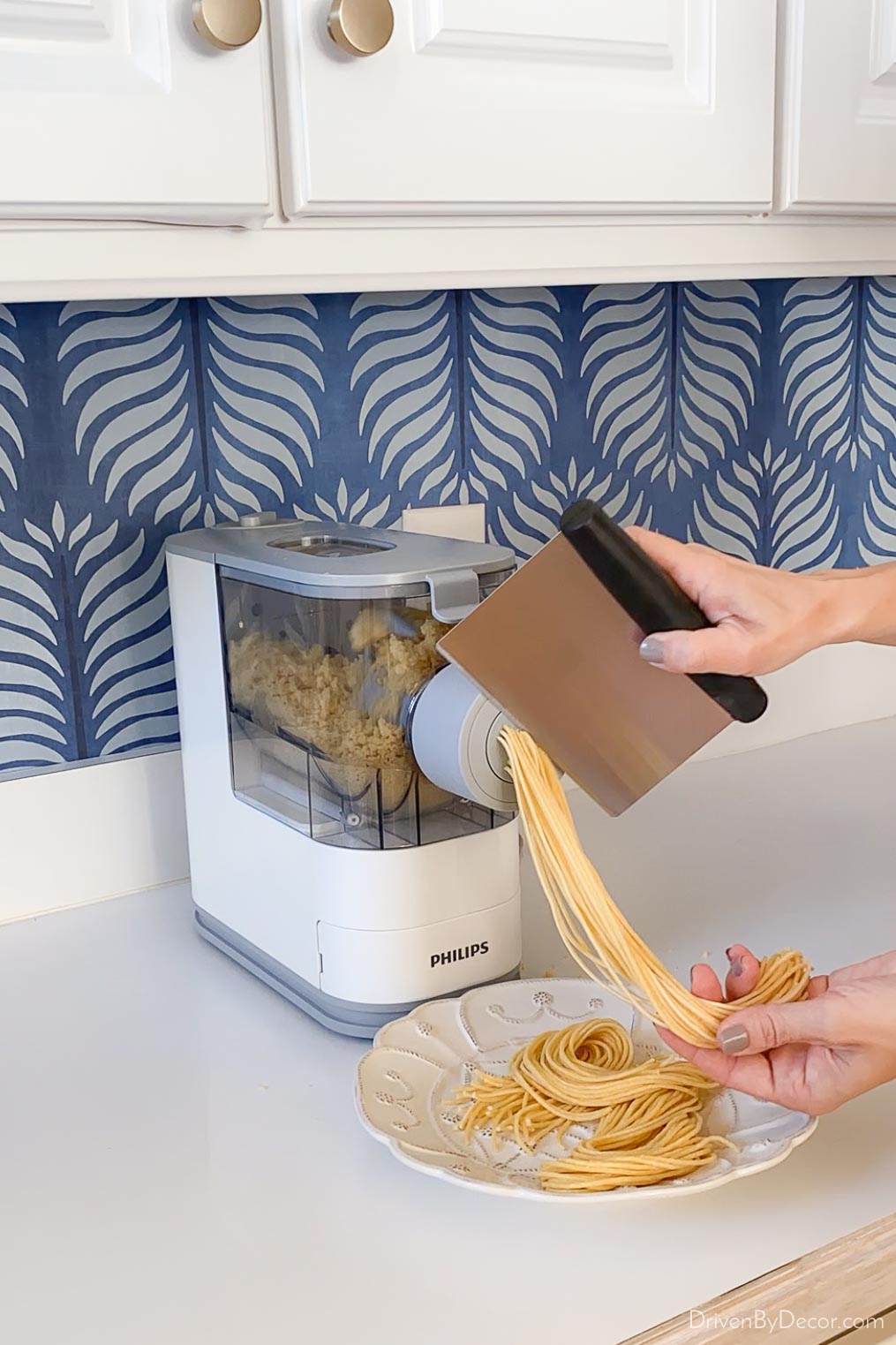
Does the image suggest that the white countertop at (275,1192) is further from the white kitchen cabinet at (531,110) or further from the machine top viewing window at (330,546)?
the white kitchen cabinet at (531,110)

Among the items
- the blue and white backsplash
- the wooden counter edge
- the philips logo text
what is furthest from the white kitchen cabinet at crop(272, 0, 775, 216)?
the wooden counter edge

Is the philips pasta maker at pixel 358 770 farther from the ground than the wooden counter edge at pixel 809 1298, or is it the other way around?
the philips pasta maker at pixel 358 770

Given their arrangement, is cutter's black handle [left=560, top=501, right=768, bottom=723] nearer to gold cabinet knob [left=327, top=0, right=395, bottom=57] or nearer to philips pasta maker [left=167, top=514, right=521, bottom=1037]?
philips pasta maker [left=167, top=514, right=521, bottom=1037]

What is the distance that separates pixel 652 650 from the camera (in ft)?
2.14

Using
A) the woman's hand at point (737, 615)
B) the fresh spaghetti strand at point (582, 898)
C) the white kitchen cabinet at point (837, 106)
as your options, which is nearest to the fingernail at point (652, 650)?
the woman's hand at point (737, 615)

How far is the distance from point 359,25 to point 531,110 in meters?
0.14

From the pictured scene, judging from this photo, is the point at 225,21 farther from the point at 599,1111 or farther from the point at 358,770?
the point at 599,1111

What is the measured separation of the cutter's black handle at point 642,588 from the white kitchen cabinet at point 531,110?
30cm

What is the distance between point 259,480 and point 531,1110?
609 mm

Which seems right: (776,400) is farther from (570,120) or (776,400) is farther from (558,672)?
A: (558,672)

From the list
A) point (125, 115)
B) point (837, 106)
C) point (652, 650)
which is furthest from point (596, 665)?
point (837, 106)

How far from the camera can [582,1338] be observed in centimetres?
60

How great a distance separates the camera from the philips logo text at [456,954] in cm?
87

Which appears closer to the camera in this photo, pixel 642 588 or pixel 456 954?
pixel 642 588
